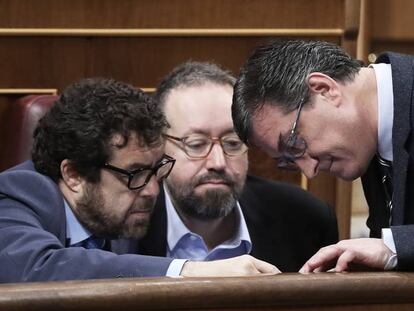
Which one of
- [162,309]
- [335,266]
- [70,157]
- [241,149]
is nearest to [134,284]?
[162,309]

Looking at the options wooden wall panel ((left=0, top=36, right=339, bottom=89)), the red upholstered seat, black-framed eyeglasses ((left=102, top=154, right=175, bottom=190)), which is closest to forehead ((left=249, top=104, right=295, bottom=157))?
black-framed eyeglasses ((left=102, top=154, right=175, bottom=190))

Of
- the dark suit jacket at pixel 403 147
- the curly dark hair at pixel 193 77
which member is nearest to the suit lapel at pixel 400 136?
the dark suit jacket at pixel 403 147

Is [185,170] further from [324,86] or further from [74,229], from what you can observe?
[324,86]

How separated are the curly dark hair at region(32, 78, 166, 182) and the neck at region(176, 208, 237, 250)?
0.85ft

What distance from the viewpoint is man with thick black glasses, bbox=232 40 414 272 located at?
1.51 meters

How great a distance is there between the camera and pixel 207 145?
2.04m

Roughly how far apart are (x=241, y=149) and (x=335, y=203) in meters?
0.45

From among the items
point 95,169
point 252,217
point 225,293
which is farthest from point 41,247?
point 252,217

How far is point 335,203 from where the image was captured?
2.40 m

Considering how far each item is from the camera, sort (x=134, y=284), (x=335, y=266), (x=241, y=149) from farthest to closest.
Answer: (x=241, y=149), (x=335, y=266), (x=134, y=284)

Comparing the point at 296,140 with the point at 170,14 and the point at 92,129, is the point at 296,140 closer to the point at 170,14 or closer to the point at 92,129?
the point at 92,129

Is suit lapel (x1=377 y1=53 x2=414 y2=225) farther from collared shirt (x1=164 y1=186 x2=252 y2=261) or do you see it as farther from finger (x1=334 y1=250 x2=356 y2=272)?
collared shirt (x1=164 y1=186 x2=252 y2=261)

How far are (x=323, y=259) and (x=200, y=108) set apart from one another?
79 centimetres

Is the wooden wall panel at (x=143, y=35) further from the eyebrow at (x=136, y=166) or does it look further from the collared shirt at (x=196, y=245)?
the eyebrow at (x=136, y=166)
